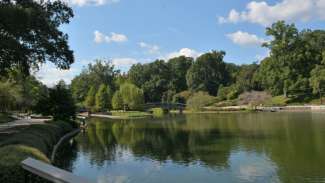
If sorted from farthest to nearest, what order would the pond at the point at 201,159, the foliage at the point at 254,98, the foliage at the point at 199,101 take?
the foliage at the point at 199,101
the foliage at the point at 254,98
the pond at the point at 201,159

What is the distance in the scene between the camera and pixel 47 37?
2561cm

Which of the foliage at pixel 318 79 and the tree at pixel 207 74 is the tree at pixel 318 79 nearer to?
the foliage at pixel 318 79

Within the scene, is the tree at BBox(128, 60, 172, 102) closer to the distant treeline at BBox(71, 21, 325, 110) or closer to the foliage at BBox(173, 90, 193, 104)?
the distant treeline at BBox(71, 21, 325, 110)

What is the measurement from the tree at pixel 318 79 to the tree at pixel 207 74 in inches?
1308

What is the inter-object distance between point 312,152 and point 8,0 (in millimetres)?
19359

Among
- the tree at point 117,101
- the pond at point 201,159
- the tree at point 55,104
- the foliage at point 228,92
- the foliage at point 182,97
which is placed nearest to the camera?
the pond at point 201,159

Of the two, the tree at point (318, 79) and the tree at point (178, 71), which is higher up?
the tree at point (178, 71)

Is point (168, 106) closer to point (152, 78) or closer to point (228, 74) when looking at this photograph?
point (152, 78)

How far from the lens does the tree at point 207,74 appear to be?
11262 cm

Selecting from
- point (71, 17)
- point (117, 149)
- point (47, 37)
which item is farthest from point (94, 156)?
point (71, 17)

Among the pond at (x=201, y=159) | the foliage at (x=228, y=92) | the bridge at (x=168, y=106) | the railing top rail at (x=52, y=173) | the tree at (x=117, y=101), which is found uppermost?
the foliage at (x=228, y=92)

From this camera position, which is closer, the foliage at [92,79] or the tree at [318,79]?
the tree at [318,79]

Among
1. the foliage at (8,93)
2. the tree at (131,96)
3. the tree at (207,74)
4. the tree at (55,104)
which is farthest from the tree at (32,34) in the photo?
the tree at (207,74)

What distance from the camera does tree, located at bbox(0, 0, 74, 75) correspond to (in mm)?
21891
